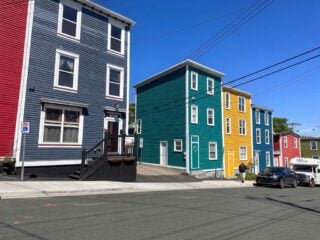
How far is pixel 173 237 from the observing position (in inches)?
275

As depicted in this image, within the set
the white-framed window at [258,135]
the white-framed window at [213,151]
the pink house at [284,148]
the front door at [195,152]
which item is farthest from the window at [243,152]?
the pink house at [284,148]

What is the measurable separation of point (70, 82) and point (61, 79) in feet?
2.01

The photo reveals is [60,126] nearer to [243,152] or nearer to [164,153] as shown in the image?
[164,153]

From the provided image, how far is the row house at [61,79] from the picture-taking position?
58.8 feet

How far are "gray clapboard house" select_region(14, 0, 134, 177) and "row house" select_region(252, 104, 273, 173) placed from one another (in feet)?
80.7

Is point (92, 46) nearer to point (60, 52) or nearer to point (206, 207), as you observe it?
point (60, 52)

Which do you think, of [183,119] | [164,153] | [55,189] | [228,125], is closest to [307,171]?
[228,125]

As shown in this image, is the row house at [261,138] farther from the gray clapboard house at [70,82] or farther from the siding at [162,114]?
the gray clapboard house at [70,82]

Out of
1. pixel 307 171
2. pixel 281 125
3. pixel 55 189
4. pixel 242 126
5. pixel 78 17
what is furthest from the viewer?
pixel 281 125

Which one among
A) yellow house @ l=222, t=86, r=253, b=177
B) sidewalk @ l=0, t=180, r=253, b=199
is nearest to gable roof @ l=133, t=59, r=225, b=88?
yellow house @ l=222, t=86, r=253, b=177

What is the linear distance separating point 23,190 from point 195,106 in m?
21.6

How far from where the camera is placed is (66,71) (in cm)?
2014

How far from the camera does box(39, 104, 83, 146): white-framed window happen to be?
18.8 meters

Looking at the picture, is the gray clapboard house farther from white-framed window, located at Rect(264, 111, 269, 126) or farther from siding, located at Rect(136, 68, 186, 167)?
white-framed window, located at Rect(264, 111, 269, 126)
